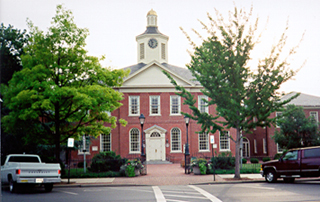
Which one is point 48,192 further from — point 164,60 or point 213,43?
point 164,60

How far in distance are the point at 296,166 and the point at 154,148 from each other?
67.7 feet

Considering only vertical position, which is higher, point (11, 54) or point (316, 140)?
point (11, 54)

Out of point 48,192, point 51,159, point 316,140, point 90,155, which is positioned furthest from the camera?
point 90,155

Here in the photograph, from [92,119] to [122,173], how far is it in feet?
13.9

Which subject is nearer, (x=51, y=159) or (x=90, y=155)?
(x=51, y=159)

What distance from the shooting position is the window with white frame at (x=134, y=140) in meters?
35.7

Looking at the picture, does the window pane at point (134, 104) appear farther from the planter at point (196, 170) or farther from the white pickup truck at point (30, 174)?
the white pickup truck at point (30, 174)

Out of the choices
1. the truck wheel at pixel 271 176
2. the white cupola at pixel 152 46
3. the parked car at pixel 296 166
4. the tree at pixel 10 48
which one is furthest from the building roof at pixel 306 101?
the tree at pixel 10 48

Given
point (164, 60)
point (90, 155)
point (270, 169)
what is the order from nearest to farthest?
point (270, 169), point (90, 155), point (164, 60)

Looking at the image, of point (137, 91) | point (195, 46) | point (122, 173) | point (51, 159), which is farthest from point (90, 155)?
Answer: point (195, 46)

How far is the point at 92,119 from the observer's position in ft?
67.2

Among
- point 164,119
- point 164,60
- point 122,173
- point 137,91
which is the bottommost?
point 122,173

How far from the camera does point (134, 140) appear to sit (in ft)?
118

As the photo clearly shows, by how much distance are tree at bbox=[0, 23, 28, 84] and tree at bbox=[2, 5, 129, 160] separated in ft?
14.9
